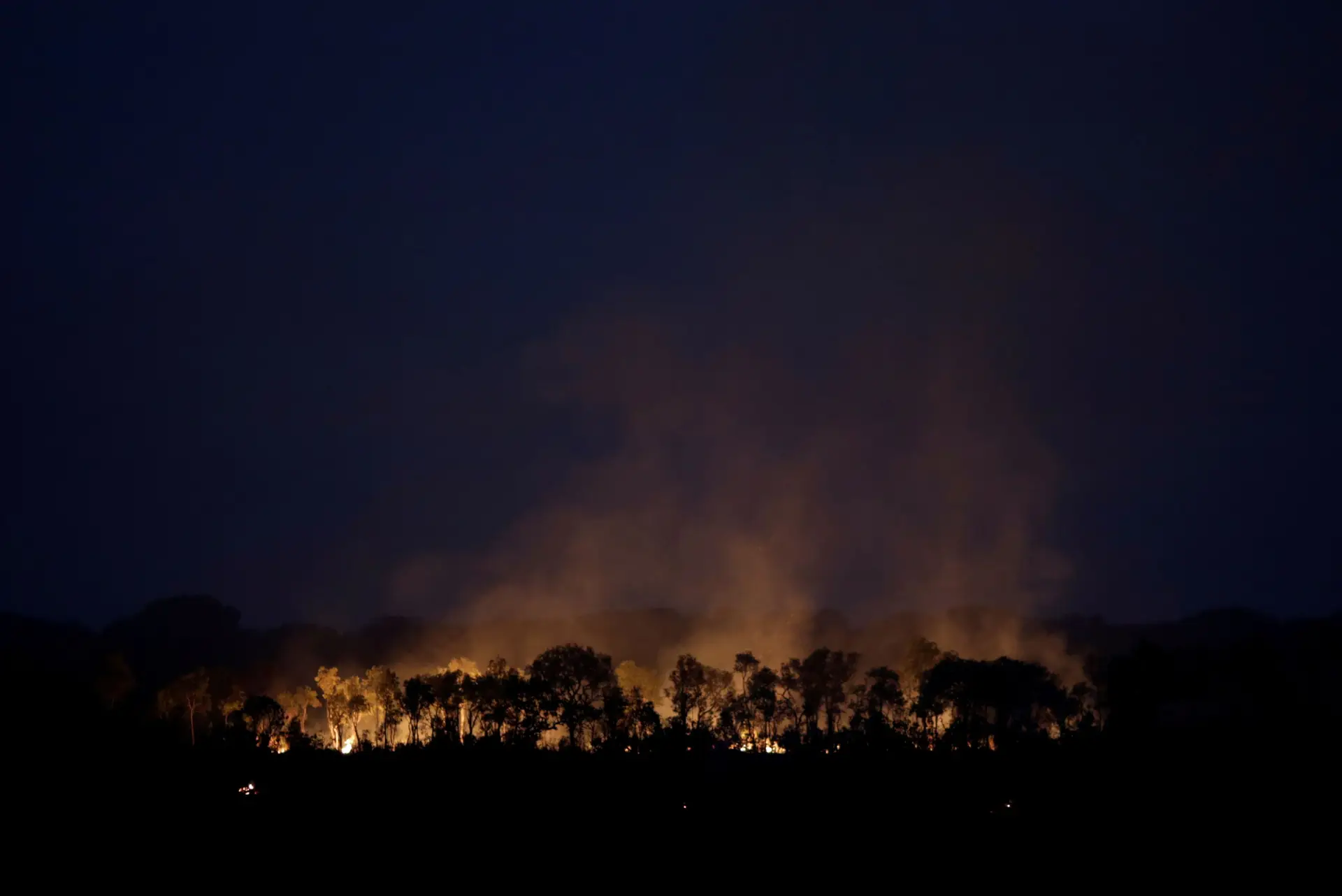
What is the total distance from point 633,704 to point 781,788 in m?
27.1

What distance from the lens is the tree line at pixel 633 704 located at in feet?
210

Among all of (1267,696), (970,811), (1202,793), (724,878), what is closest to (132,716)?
(724,878)

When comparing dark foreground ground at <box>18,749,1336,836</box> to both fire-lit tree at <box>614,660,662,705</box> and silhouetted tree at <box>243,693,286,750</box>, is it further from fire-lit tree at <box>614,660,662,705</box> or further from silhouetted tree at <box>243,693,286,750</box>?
fire-lit tree at <box>614,660,662,705</box>

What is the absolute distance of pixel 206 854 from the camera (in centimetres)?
3156

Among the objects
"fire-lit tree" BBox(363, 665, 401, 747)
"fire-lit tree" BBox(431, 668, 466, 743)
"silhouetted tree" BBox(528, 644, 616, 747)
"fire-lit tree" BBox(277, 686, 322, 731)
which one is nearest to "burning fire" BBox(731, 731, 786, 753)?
"silhouetted tree" BBox(528, 644, 616, 747)

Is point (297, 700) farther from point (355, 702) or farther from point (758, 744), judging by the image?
point (758, 744)

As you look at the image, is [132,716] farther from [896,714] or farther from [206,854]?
[896,714]

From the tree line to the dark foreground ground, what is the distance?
44.9 feet

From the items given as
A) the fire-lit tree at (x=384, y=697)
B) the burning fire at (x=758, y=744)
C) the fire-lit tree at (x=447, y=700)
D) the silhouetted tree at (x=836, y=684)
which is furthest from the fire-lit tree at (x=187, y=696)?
the silhouetted tree at (x=836, y=684)

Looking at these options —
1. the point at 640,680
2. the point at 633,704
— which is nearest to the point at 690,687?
the point at 640,680

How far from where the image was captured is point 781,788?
127 ft

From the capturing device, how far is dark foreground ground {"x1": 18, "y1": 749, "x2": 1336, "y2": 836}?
116 feet

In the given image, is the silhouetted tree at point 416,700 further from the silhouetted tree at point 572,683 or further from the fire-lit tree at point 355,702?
the silhouetted tree at point 572,683

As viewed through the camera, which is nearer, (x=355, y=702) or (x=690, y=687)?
(x=355, y=702)
